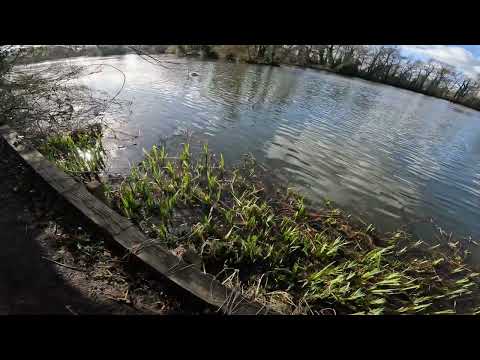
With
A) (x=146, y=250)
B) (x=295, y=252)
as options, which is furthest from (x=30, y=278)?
(x=295, y=252)

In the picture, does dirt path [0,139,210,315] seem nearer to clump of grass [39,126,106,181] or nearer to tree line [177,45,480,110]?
clump of grass [39,126,106,181]

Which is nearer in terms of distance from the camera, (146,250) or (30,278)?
(30,278)

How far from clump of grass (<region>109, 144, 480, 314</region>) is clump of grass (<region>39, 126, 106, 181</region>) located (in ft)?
3.17

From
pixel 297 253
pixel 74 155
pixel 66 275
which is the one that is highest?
pixel 74 155

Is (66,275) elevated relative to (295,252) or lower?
elevated

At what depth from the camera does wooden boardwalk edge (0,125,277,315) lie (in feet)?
8.86

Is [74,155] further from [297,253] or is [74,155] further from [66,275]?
[297,253]

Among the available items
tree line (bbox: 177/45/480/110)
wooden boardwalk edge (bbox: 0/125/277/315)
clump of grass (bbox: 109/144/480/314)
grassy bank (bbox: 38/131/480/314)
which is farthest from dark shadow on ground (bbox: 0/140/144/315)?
tree line (bbox: 177/45/480/110)

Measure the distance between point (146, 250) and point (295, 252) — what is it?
260 cm

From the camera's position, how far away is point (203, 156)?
24.9ft

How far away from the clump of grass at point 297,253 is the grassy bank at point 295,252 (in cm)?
2

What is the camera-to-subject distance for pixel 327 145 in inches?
395

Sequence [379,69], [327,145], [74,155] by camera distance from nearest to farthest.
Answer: [74,155]
[327,145]
[379,69]
